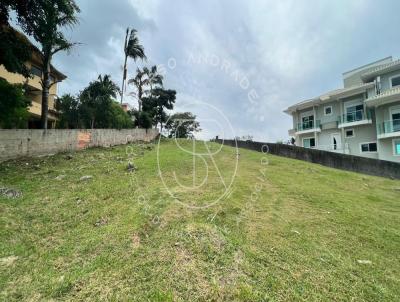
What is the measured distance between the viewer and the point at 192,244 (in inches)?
131

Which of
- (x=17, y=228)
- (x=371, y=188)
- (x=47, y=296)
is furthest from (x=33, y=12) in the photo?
(x=371, y=188)

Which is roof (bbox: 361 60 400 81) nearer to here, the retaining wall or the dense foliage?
the retaining wall

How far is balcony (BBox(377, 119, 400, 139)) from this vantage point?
52.6 feet

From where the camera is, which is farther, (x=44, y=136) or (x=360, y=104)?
(x=360, y=104)

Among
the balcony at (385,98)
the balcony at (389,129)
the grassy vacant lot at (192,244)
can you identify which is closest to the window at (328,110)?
the balcony at (385,98)

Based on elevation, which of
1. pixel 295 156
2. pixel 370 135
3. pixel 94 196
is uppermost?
pixel 370 135

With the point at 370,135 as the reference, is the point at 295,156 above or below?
below

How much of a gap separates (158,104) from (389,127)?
1592 centimetres

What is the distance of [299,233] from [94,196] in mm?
4058

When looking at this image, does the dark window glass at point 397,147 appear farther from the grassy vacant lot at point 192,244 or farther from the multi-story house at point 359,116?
the grassy vacant lot at point 192,244

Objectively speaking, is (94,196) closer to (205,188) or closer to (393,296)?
(205,188)

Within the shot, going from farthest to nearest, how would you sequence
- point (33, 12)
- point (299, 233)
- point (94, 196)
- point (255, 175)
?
point (33, 12) < point (255, 175) < point (94, 196) < point (299, 233)

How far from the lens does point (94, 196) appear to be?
5.38m

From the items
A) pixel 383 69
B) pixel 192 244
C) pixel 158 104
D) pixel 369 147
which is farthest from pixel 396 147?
pixel 192 244
